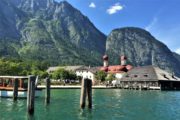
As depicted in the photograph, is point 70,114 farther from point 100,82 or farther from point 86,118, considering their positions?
point 100,82

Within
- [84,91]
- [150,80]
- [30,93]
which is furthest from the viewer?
[150,80]

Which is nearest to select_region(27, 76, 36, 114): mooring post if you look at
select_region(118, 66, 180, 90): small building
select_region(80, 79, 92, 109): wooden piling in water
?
select_region(80, 79, 92, 109): wooden piling in water

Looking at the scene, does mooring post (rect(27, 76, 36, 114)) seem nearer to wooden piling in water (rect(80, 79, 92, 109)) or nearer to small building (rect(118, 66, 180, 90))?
wooden piling in water (rect(80, 79, 92, 109))

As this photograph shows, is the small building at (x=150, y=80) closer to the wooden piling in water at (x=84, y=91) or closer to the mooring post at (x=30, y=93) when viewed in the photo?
the wooden piling in water at (x=84, y=91)

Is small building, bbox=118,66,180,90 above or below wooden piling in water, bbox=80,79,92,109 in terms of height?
above

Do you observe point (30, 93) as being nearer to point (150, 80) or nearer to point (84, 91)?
point (84, 91)

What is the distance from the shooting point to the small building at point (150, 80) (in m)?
134

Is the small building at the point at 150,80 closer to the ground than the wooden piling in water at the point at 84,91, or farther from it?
farther from it

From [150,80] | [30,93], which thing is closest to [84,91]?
[30,93]

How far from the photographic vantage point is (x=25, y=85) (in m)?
58.7

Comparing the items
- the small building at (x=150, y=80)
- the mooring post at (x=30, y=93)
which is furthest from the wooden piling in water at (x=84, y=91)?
the small building at (x=150, y=80)

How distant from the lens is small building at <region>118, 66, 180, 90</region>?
438 ft

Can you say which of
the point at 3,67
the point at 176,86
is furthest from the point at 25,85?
the point at 176,86

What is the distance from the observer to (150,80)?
137 meters
